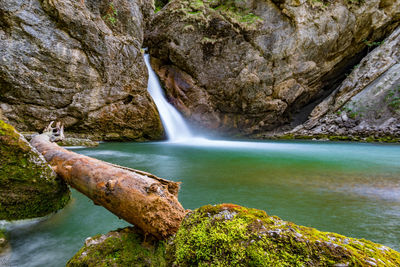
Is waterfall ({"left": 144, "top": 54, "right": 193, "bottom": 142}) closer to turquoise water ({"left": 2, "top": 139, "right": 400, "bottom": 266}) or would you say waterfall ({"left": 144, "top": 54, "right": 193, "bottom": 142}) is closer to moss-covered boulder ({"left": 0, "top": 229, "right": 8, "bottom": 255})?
turquoise water ({"left": 2, "top": 139, "right": 400, "bottom": 266})

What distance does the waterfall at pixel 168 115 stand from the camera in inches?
598

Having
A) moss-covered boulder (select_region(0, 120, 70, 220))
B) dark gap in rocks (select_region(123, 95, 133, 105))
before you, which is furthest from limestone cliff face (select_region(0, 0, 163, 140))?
moss-covered boulder (select_region(0, 120, 70, 220))

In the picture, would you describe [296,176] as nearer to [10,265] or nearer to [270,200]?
[270,200]

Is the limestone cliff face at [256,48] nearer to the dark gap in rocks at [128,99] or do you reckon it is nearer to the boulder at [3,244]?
the dark gap in rocks at [128,99]

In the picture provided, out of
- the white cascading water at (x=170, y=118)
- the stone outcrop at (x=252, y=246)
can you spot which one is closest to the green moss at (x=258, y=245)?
the stone outcrop at (x=252, y=246)

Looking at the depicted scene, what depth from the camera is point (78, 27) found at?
945cm

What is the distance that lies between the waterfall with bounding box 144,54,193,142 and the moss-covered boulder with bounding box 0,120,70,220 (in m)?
12.4

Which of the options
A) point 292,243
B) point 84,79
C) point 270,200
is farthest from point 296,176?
point 84,79

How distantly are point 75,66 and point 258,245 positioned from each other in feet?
39.7

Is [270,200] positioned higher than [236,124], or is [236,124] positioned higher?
[236,124]

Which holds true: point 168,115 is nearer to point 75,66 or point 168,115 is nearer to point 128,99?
point 128,99

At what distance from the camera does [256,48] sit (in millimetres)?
15148

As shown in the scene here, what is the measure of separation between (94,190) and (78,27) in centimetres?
1116

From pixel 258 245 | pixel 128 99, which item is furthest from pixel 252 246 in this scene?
pixel 128 99
